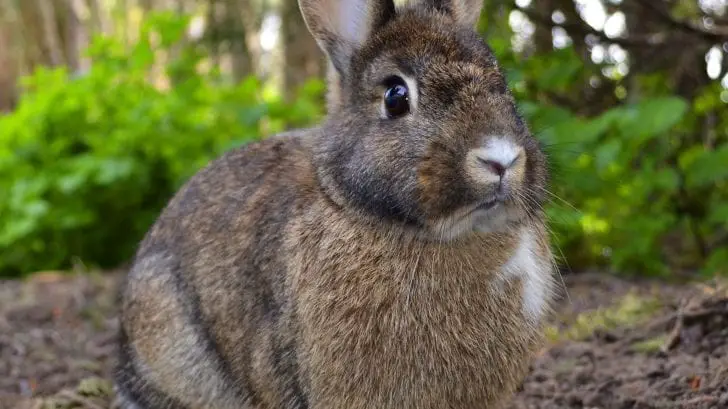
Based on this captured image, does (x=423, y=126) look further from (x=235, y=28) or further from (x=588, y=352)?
(x=235, y=28)

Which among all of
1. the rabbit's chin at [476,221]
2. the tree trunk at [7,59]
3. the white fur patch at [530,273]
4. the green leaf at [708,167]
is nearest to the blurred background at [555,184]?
the green leaf at [708,167]

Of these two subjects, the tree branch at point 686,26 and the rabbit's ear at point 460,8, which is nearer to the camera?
the rabbit's ear at point 460,8

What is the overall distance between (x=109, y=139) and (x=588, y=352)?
406 centimetres

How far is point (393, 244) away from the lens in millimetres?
2406

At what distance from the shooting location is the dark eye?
7.81 feet

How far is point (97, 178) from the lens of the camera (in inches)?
244

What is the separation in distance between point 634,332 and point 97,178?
12.9ft

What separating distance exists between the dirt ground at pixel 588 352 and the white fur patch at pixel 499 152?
1217 millimetres

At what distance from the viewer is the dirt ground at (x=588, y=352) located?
3141 millimetres

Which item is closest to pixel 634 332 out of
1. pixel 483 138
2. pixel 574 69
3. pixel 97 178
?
pixel 574 69

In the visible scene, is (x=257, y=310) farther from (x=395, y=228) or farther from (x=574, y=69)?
(x=574, y=69)

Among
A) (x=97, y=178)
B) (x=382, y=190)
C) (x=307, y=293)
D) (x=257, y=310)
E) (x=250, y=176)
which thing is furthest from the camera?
(x=97, y=178)

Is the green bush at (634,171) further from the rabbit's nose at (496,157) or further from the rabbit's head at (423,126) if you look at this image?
the rabbit's nose at (496,157)

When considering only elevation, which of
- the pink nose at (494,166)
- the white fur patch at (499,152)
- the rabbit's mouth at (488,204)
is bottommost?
the rabbit's mouth at (488,204)
